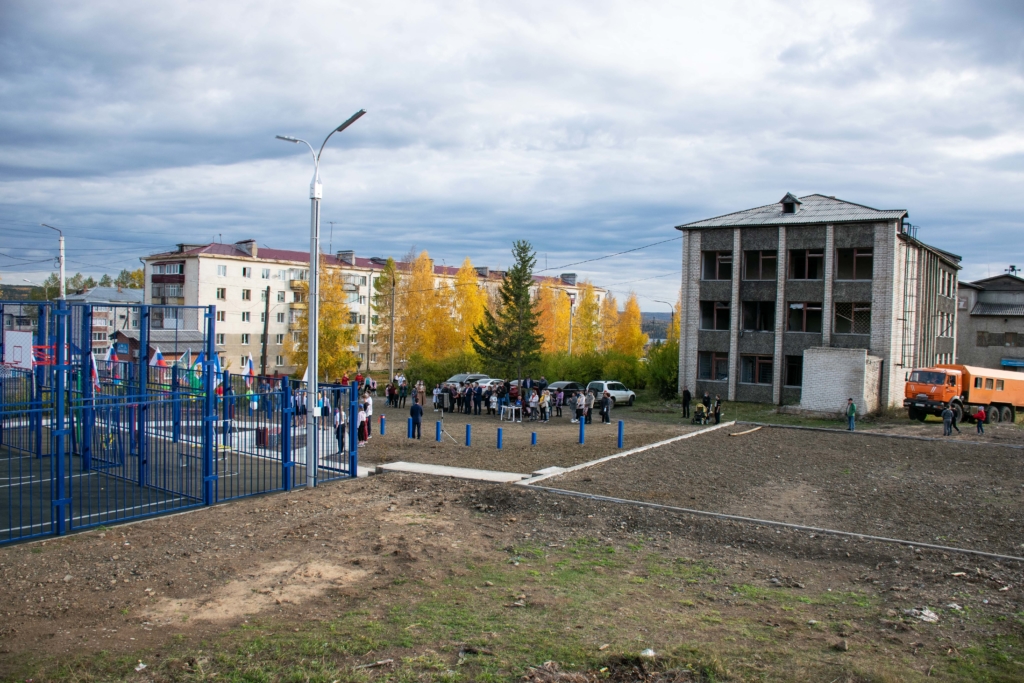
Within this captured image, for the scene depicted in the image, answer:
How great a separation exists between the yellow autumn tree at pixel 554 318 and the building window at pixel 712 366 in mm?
30594

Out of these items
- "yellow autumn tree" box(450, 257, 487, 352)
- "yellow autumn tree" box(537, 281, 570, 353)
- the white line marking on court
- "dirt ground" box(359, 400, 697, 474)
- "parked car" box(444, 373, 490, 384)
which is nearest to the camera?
the white line marking on court

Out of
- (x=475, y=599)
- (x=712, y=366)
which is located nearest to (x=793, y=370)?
(x=712, y=366)

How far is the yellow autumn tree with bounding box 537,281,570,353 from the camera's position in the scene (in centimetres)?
7262

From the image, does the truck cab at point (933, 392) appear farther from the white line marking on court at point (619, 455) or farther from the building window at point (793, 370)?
the white line marking on court at point (619, 455)

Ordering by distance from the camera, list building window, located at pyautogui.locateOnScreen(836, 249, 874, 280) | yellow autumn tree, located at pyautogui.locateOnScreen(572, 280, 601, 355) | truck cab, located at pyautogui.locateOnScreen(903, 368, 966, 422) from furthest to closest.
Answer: yellow autumn tree, located at pyautogui.locateOnScreen(572, 280, 601, 355)
building window, located at pyautogui.locateOnScreen(836, 249, 874, 280)
truck cab, located at pyautogui.locateOnScreen(903, 368, 966, 422)

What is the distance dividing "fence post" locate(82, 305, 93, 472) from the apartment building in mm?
29434

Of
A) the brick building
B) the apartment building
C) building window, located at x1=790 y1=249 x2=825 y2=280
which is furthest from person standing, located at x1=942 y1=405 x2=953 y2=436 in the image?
the brick building

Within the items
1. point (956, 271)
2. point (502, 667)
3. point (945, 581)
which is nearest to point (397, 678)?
point (502, 667)

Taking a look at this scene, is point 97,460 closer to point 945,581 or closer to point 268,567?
point 268,567

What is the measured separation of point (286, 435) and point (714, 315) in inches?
1218

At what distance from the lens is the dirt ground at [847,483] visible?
12.9 metres

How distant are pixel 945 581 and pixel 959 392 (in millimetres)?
25276

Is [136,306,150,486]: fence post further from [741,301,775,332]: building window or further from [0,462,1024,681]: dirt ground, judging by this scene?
[741,301,775,332]: building window

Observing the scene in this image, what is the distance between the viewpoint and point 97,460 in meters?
16.5
